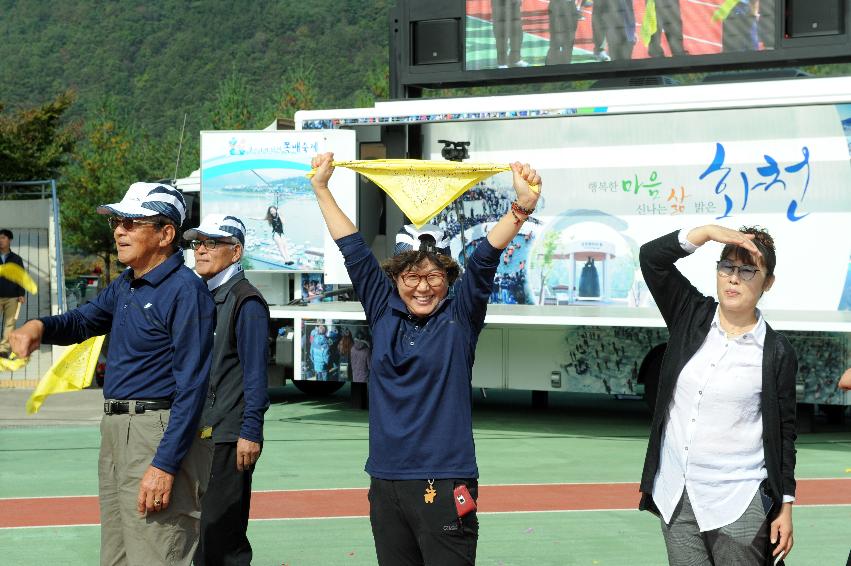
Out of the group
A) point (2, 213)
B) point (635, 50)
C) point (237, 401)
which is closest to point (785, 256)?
point (635, 50)

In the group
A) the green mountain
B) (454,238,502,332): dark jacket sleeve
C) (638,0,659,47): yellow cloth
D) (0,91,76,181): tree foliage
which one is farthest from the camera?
the green mountain

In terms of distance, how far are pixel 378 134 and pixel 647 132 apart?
117 inches

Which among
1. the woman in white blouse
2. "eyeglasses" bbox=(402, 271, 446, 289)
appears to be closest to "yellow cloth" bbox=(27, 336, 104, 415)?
"eyeglasses" bbox=(402, 271, 446, 289)

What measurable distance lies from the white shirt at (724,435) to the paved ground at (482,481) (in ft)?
10.1

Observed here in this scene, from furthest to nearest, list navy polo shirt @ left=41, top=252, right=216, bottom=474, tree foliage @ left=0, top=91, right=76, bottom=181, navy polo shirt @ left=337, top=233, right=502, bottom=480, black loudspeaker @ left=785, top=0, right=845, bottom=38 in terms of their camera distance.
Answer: tree foliage @ left=0, top=91, right=76, bottom=181 → black loudspeaker @ left=785, top=0, right=845, bottom=38 → navy polo shirt @ left=41, top=252, right=216, bottom=474 → navy polo shirt @ left=337, top=233, right=502, bottom=480

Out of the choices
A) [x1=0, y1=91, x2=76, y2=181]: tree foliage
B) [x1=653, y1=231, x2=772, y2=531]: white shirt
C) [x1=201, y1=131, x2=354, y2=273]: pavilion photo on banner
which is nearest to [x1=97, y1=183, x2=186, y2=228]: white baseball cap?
[x1=653, y1=231, x2=772, y2=531]: white shirt

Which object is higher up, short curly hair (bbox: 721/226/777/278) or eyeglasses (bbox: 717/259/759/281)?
short curly hair (bbox: 721/226/777/278)

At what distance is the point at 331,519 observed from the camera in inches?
346

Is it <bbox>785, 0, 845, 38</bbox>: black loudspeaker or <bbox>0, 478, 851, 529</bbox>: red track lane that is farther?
<bbox>785, 0, 845, 38</bbox>: black loudspeaker

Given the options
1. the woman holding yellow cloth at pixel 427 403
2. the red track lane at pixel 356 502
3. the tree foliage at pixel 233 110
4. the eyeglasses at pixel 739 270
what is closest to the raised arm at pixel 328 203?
the woman holding yellow cloth at pixel 427 403

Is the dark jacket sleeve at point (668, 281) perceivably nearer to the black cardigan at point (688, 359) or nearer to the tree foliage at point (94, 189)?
the black cardigan at point (688, 359)

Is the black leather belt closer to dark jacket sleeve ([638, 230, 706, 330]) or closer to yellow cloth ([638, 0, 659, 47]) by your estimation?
dark jacket sleeve ([638, 230, 706, 330])

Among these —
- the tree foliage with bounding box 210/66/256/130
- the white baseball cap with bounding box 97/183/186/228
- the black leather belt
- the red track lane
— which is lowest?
the red track lane

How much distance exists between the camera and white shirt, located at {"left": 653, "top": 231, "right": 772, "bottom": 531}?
454cm
